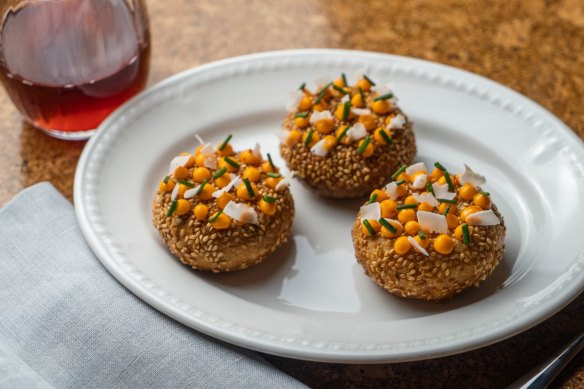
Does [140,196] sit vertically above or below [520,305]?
below

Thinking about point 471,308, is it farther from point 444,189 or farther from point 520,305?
point 444,189

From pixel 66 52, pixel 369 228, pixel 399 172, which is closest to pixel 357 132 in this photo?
pixel 399 172

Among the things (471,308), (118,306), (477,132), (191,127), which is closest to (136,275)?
(118,306)

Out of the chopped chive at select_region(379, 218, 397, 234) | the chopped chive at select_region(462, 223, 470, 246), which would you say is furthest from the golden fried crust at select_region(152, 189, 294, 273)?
the chopped chive at select_region(462, 223, 470, 246)

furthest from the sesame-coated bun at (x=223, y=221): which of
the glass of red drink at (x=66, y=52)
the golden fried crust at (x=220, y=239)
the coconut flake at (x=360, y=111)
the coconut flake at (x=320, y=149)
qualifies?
the glass of red drink at (x=66, y=52)

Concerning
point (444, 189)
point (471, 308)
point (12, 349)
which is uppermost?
point (444, 189)

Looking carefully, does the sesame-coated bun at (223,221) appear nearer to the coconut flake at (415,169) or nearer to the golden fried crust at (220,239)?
the golden fried crust at (220,239)

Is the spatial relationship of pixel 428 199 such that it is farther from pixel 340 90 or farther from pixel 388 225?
pixel 340 90

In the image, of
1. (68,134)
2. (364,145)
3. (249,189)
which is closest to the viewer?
(249,189)

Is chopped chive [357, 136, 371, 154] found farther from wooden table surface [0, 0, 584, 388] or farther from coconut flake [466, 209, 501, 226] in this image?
wooden table surface [0, 0, 584, 388]
